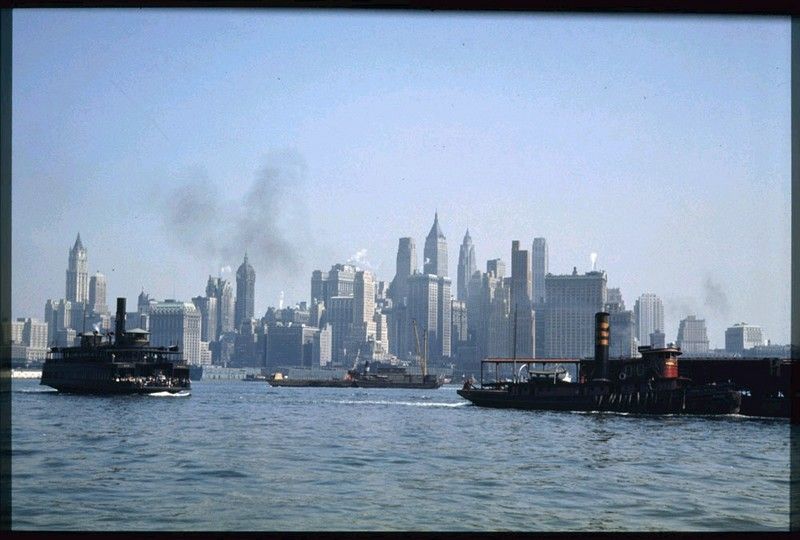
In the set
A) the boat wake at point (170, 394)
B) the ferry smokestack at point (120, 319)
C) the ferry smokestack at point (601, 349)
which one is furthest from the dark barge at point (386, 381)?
the ferry smokestack at point (601, 349)

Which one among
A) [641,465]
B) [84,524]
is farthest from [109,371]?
[84,524]

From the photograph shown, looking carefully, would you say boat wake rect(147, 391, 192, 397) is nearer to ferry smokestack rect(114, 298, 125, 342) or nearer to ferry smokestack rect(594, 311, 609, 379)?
ferry smokestack rect(114, 298, 125, 342)

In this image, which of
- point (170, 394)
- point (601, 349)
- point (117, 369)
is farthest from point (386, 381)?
point (601, 349)

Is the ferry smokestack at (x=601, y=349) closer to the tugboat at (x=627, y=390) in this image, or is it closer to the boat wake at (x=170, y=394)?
the tugboat at (x=627, y=390)

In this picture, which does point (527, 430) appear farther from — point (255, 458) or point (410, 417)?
point (255, 458)

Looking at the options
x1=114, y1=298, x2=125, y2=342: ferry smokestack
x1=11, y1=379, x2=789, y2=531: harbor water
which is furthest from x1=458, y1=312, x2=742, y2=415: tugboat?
x1=114, y1=298, x2=125, y2=342: ferry smokestack
